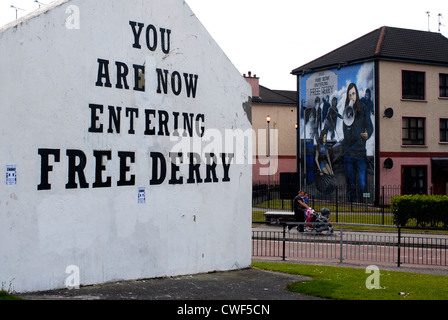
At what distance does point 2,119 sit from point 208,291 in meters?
4.93

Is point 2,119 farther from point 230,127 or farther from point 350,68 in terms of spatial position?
point 350,68

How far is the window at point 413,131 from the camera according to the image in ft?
123

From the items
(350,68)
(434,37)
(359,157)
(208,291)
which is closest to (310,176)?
(359,157)

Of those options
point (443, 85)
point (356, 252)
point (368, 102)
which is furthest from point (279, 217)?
point (443, 85)

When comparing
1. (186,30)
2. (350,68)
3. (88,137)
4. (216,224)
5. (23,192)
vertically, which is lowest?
(216,224)

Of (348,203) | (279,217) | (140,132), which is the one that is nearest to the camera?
(140,132)

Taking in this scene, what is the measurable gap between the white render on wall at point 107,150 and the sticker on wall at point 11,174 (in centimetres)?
6

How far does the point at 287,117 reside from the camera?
186 feet

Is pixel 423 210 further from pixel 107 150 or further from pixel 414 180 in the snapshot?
pixel 107 150

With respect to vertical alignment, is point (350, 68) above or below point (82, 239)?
above

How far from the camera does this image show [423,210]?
25281mm

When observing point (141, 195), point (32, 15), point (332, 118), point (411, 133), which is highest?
point (332, 118)

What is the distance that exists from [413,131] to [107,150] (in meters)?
30.9
